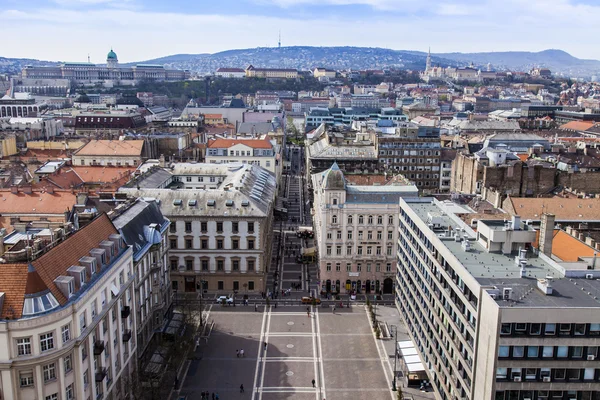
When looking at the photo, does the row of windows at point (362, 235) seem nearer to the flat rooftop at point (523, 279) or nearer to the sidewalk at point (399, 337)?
the sidewalk at point (399, 337)

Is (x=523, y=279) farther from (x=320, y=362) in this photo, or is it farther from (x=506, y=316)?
(x=320, y=362)

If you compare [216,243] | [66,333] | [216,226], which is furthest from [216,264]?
[66,333]

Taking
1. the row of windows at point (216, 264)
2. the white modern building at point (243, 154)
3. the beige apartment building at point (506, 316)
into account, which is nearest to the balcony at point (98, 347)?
the beige apartment building at point (506, 316)

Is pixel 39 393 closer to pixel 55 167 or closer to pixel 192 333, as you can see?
pixel 192 333

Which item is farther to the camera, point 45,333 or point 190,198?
point 190,198

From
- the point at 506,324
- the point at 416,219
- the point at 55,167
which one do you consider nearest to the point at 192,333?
the point at 416,219

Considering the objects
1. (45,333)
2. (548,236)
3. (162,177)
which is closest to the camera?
(45,333)

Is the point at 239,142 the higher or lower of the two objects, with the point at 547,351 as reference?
higher
